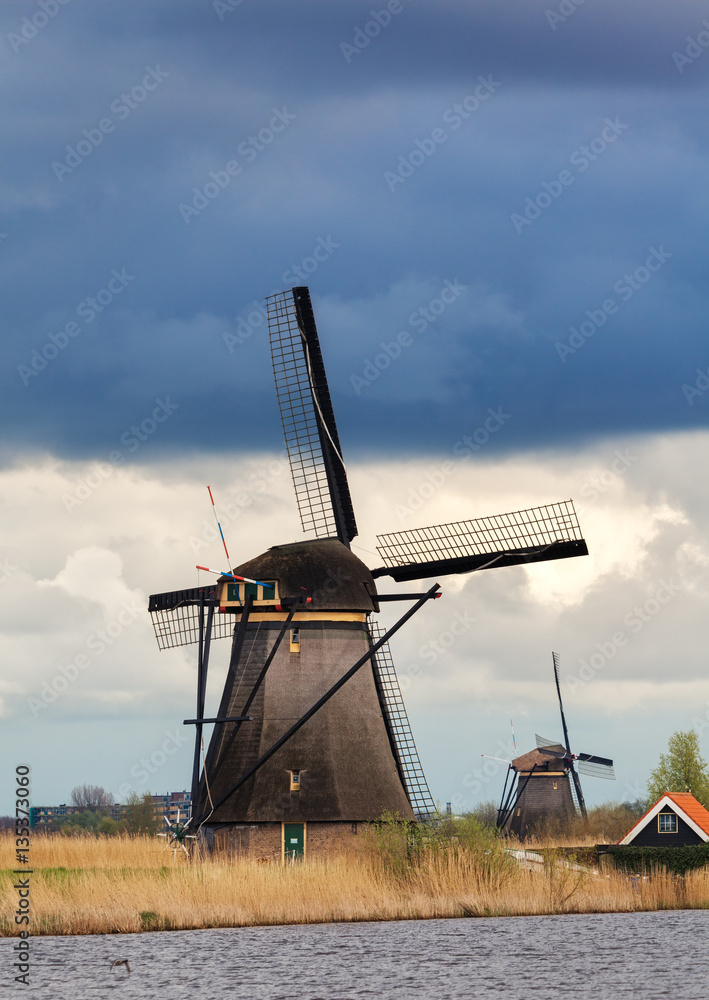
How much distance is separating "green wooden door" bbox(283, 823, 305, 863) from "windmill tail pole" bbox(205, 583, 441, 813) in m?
1.31

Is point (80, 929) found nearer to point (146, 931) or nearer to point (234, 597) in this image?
point (146, 931)

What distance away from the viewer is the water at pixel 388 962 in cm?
1504

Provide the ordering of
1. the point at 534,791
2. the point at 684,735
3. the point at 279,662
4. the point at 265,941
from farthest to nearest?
the point at 534,791 < the point at 684,735 < the point at 279,662 < the point at 265,941

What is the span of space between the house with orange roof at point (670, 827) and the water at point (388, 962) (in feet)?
41.0

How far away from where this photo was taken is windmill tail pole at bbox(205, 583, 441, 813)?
83.1 feet

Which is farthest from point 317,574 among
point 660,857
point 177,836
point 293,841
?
point 660,857

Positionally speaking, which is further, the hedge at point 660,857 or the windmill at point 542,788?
the windmill at point 542,788

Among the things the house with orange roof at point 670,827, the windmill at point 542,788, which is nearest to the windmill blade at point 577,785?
the windmill at point 542,788

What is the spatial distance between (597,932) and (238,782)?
7.89 meters

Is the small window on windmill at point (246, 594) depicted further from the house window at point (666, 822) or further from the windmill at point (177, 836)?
the house window at point (666, 822)

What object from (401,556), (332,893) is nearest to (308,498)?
(401,556)

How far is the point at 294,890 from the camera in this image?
2186 cm

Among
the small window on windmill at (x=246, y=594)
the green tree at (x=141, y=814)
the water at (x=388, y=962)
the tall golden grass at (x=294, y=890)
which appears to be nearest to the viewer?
the water at (x=388, y=962)

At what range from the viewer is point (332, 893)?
863 inches
